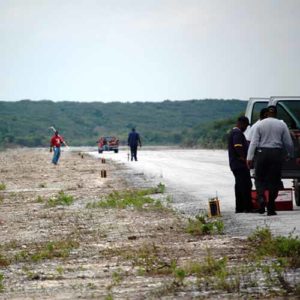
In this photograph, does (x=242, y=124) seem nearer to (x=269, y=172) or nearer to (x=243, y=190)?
(x=243, y=190)

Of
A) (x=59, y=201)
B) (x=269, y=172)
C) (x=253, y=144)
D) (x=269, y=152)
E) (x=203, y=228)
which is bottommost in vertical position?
(x=59, y=201)

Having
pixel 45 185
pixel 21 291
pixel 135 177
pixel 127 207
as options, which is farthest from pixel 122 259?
pixel 135 177

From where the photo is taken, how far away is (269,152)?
18.7 m

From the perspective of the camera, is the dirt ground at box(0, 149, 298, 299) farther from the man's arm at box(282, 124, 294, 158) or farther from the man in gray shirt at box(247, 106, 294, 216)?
the man's arm at box(282, 124, 294, 158)

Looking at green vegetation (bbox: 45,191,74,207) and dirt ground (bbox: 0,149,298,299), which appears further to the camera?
green vegetation (bbox: 45,191,74,207)

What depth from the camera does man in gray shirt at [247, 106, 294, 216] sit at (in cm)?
1867

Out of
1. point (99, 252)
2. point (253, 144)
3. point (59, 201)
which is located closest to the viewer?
point (99, 252)

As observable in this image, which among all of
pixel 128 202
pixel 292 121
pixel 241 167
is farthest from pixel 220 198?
pixel 241 167

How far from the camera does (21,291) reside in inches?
430

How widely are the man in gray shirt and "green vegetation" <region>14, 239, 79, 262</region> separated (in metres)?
4.49

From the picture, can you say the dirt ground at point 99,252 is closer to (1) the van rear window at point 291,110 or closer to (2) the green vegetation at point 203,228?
(2) the green vegetation at point 203,228

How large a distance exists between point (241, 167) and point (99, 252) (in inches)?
244

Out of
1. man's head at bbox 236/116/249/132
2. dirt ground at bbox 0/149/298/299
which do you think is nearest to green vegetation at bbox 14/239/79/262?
dirt ground at bbox 0/149/298/299

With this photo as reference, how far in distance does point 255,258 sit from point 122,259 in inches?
64.6
